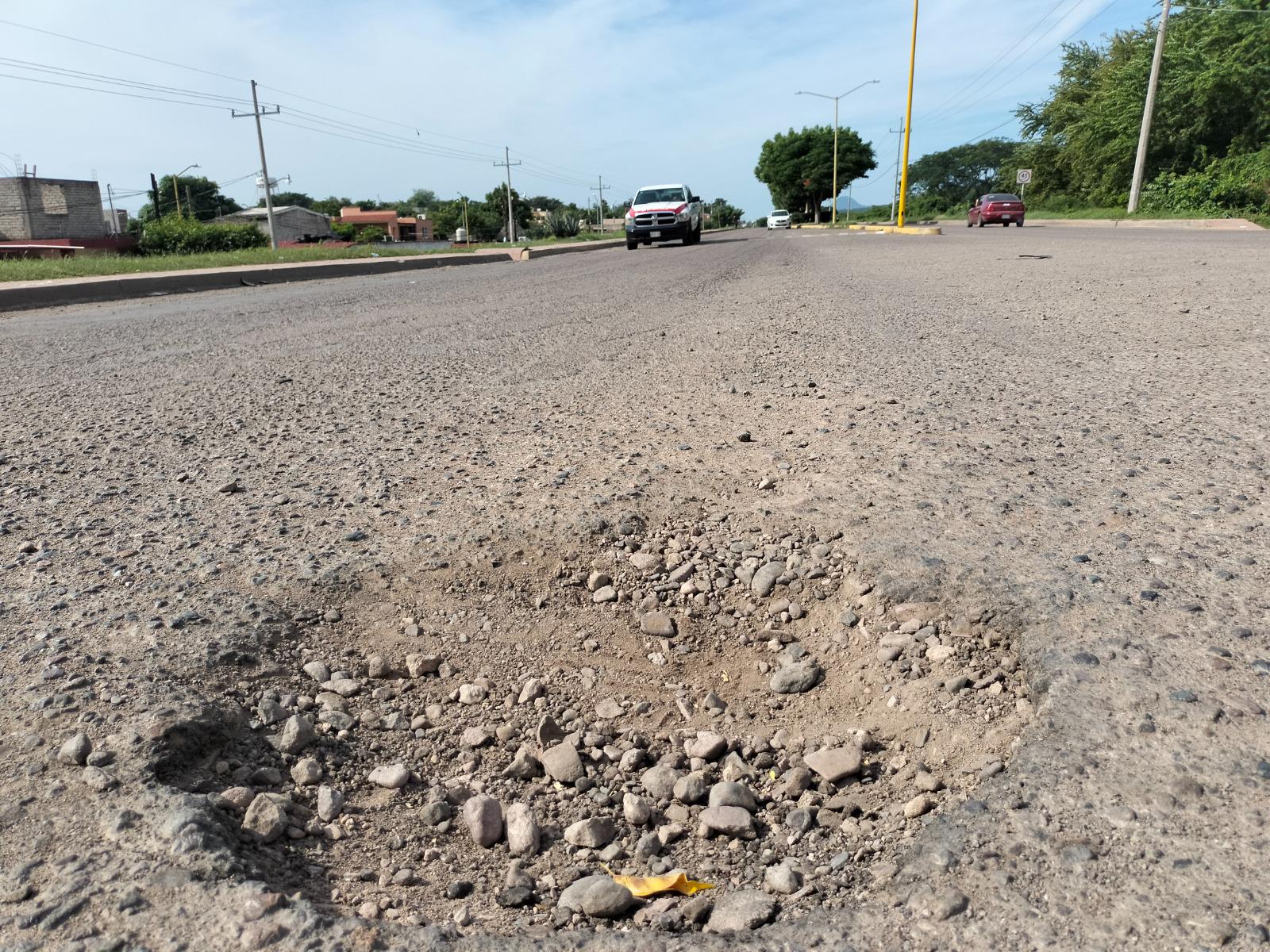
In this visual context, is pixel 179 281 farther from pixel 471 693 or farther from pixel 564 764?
pixel 564 764

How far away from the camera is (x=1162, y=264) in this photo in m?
10.2

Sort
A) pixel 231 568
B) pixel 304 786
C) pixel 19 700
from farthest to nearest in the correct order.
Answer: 1. pixel 231 568
2. pixel 19 700
3. pixel 304 786

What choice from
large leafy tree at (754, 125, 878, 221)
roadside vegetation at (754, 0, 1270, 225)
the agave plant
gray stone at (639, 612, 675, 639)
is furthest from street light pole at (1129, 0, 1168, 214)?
large leafy tree at (754, 125, 878, 221)

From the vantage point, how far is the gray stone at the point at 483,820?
152 centimetres

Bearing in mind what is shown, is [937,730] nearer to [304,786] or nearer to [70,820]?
[304,786]

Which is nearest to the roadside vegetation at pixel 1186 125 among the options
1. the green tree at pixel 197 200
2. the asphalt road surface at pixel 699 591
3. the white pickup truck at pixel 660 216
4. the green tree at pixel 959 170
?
the white pickup truck at pixel 660 216

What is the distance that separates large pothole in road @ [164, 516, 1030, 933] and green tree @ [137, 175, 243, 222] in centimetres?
9262

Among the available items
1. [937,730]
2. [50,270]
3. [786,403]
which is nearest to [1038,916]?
[937,730]

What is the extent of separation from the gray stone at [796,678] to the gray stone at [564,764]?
1.74 ft

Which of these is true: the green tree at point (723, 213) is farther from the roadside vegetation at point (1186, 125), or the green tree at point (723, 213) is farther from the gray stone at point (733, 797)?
the gray stone at point (733, 797)

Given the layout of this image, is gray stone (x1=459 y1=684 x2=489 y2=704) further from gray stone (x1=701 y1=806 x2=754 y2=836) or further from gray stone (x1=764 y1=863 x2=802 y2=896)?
gray stone (x1=764 y1=863 x2=802 y2=896)

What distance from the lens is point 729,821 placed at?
5.12 feet

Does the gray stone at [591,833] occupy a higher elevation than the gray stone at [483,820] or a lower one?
lower

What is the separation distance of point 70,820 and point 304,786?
0.36 meters
